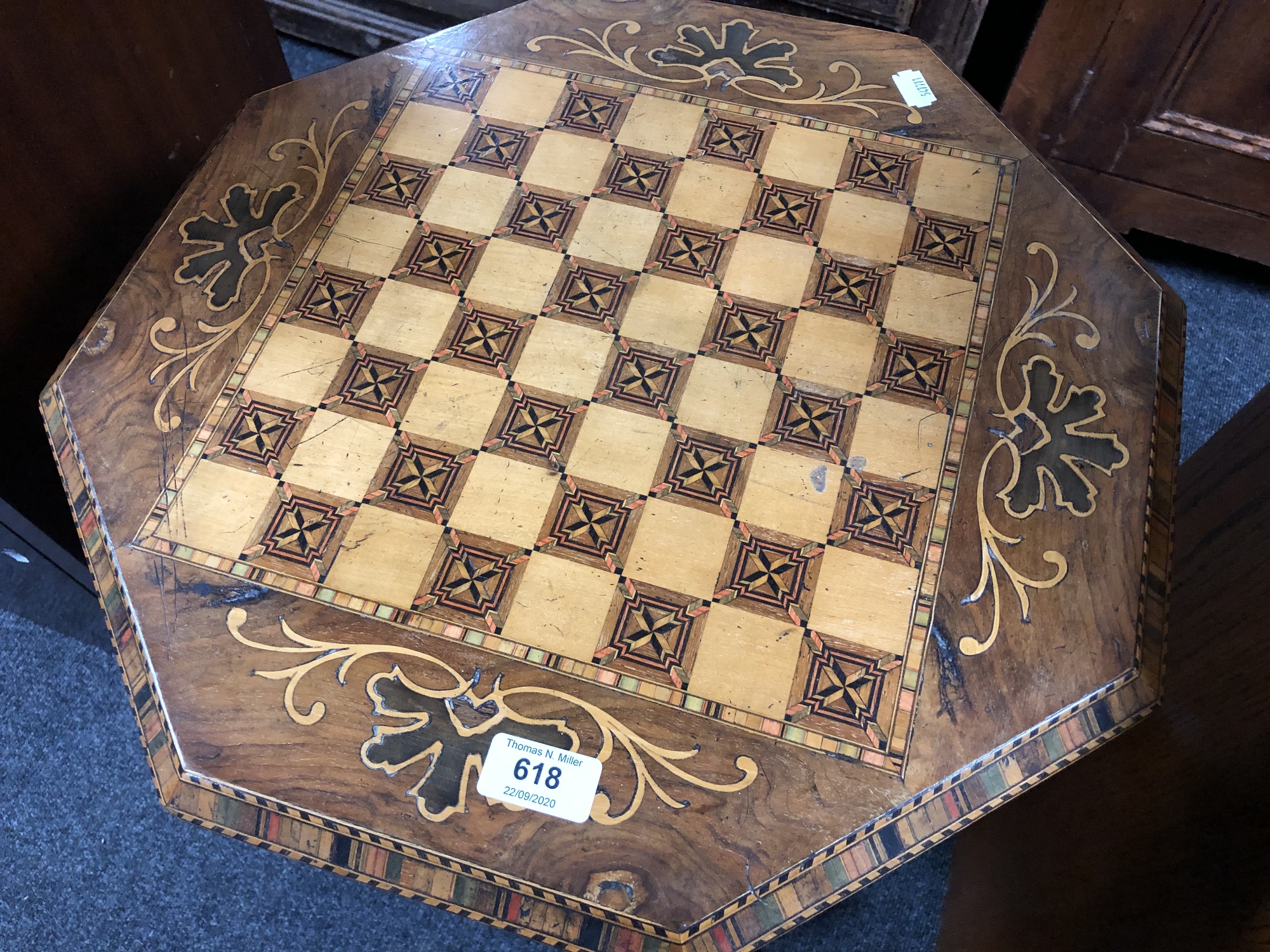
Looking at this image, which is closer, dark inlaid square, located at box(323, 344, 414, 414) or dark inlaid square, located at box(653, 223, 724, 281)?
dark inlaid square, located at box(323, 344, 414, 414)

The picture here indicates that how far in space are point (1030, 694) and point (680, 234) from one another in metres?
0.79

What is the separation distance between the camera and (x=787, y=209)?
1397 mm

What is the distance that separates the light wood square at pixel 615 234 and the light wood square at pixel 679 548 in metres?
0.40

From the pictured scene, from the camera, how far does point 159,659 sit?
1.07 metres

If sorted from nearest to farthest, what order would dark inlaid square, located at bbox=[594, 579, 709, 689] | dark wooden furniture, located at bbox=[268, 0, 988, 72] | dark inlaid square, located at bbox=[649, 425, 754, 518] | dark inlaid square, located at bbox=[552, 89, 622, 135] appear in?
dark inlaid square, located at bbox=[594, 579, 709, 689]
dark inlaid square, located at bbox=[649, 425, 754, 518]
dark inlaid square, located at bbox=[552, 89, 622, 135]
dark wooden furniture, located at bbox=[268, 0, 988, 72]

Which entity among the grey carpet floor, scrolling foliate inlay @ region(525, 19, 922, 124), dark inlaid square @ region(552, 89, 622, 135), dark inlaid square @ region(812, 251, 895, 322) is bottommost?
the grey carpet floor

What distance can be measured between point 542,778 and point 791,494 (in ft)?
1.50

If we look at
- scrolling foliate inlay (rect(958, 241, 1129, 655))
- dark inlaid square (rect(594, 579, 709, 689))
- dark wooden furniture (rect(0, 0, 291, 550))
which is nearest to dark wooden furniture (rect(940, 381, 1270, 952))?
scrolling foliate inlay (rect(958, 241, 1129, 655))

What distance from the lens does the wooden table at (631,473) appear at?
3.29 ft

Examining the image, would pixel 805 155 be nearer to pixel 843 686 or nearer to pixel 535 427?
pixel 535 427

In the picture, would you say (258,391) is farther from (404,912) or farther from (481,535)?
(404,912)

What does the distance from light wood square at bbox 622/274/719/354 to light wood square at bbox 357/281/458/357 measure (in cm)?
26

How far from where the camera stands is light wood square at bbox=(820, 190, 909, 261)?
1355 mm

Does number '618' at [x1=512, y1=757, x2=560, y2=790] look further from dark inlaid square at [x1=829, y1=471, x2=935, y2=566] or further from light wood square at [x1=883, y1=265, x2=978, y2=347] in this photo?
light wood square at [x1=883, y1=265, x2=978, y2=347]
